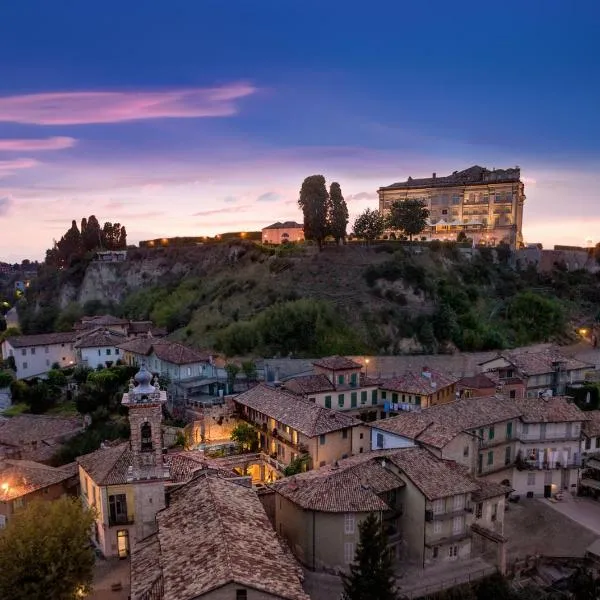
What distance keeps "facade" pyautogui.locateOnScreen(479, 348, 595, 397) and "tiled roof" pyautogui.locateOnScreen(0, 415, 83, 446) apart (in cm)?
3611

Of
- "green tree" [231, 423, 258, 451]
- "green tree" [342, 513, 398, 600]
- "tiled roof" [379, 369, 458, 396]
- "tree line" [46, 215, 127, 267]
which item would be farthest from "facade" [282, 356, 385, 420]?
"tree line" [46, 215, 127, 267]

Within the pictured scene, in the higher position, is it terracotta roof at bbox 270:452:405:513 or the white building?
the white building

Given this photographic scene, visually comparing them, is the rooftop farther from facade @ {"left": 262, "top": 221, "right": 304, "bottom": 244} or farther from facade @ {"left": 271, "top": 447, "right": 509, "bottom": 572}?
→ facade @ {"left": 271, "top": 447, "right": 509, "bottom": 572}

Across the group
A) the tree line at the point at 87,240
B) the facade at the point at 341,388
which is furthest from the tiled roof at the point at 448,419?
the tree line at the point at 87,240

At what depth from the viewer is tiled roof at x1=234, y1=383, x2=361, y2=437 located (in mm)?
36750

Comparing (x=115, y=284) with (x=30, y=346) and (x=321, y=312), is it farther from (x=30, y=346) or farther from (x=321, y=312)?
(x=321, y=312)

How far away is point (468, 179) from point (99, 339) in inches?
2524

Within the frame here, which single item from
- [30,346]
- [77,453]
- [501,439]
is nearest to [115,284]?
[30,346]

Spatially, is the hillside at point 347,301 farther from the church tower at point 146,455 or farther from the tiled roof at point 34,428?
the church tower at point 146,455

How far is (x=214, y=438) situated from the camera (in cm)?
4194

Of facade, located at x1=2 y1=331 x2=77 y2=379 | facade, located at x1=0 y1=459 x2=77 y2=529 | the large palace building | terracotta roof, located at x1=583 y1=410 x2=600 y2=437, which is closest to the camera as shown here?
facade, located at x1=0 y1=459 x2=77 y2=529

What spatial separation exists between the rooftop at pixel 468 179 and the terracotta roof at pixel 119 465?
73.9 metres

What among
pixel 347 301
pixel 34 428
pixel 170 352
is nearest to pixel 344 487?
pixel 34 428

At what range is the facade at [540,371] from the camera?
169 feet
